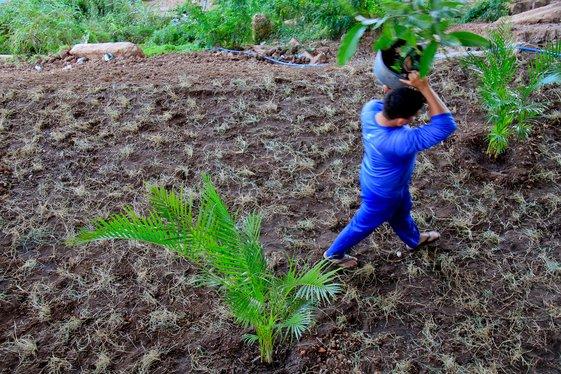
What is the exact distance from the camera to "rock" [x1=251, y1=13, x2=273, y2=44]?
6.59 metres

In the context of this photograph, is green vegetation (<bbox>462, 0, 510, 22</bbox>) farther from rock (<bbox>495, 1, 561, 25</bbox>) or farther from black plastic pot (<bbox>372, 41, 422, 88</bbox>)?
black plastic pot (<bbox>372, 41, 422, 88</bbox>)

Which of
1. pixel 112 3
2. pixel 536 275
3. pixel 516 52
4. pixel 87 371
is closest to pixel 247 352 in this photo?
pixel 87 371

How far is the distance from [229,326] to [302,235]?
807 mm

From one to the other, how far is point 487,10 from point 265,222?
505cm

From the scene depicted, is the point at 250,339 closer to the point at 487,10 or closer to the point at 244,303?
the point at 244,303

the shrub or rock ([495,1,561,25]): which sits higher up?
rock ([495,1,561,25])

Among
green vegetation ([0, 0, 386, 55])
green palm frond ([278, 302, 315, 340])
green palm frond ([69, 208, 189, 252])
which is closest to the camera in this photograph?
green palm frond ([69, 208, 189, 252])

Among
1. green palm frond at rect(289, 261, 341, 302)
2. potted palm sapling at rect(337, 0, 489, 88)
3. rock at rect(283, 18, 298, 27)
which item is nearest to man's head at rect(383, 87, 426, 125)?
potted palm sapling at rect(337, 0, 489, 88)

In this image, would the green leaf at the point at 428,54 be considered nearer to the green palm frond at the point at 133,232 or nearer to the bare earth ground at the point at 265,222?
the green palm frond at the point at 133,232

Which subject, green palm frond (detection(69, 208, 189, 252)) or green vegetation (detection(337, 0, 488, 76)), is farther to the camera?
green palm frond (detection(69, 208, 189, 252))

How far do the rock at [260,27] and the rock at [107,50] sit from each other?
5.25 feet

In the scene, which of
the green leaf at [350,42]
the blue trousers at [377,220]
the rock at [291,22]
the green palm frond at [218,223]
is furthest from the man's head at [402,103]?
the rock at [291,22]

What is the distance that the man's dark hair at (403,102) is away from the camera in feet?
7.25

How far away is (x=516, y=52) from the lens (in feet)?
15.5
